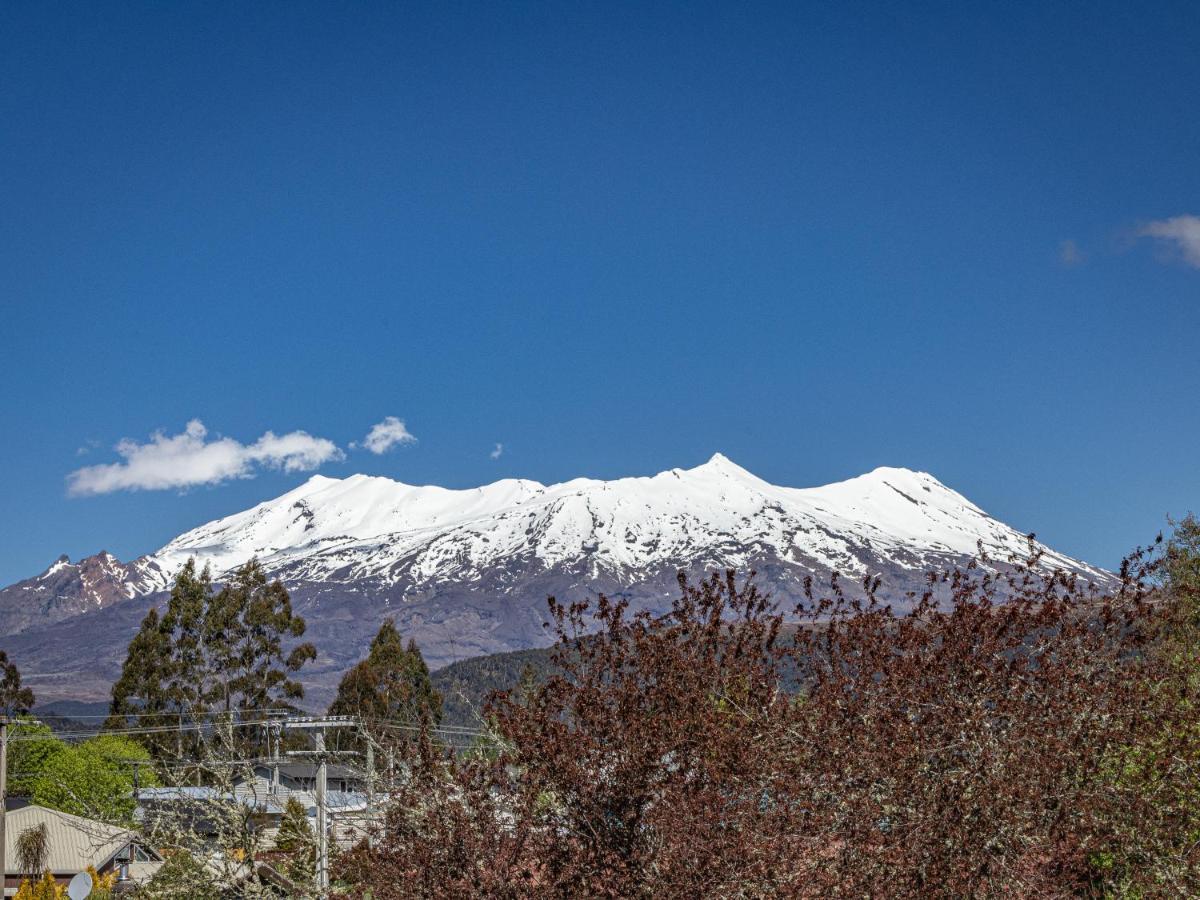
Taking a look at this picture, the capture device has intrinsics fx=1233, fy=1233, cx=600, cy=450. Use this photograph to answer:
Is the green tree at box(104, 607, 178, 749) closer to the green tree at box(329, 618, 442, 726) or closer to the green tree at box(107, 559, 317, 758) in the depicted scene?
the green tree at box(107, 559, 317, 758)

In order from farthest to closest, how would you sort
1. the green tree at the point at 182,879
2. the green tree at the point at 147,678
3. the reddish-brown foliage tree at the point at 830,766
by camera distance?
1. the green tree at the point at 147,678
2. the green tree at the point at 182,879
3. the reddish-brown foliage tree at the point at 830,766

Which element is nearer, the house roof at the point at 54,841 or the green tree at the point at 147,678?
the house roof at the point at 54,841

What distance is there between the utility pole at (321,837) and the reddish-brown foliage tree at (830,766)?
872 mm

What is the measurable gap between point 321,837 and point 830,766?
5203 millimetres

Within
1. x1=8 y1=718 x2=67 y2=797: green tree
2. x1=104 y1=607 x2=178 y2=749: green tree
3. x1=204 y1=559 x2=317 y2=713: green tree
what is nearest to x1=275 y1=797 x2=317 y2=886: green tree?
x1=204 y1=559 x2=317 y2=713: green tree

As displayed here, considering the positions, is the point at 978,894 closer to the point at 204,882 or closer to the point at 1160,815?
the point at 1160,815

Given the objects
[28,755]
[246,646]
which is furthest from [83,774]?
[246,646]

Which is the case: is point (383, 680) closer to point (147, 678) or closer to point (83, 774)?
point (147, 678)

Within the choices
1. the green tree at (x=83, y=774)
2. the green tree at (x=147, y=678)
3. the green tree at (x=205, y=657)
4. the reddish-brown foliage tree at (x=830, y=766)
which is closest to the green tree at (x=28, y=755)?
the green tree at (x=83, y=774)

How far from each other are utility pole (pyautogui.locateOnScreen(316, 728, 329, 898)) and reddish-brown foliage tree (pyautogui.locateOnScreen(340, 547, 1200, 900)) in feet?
2.86

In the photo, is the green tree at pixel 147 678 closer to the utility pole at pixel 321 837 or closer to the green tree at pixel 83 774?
the green tree at pixel 83 774

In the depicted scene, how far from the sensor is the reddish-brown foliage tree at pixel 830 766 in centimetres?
679

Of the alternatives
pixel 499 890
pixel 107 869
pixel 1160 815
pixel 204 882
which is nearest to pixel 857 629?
pixel 1160 815

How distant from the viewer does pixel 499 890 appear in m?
7.70
